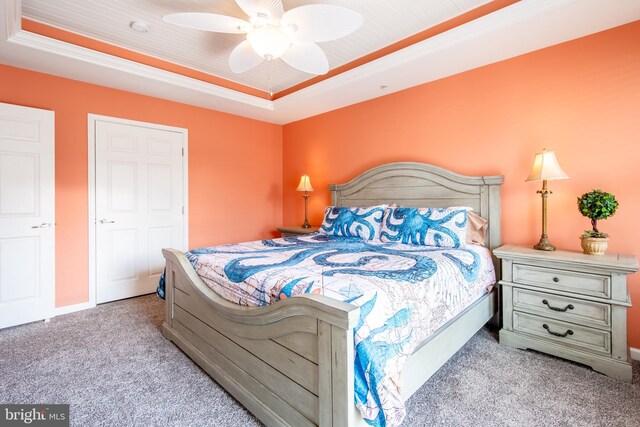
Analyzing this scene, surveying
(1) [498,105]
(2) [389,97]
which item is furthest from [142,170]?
(1) [498,105]

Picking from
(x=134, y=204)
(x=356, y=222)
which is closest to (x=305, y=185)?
(x=356, y=222)

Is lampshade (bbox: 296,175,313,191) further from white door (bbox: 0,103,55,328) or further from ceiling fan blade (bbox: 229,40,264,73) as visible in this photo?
white door (bbox: 0,103,55,328)

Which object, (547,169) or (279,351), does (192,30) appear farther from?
(547,169)

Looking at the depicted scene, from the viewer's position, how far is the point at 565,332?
7.15 feet

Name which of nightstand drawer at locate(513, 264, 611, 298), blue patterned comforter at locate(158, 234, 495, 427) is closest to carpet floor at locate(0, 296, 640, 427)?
blue patterned comforter at locate(158, 234, 495, 427)

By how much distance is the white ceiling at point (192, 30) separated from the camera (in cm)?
236

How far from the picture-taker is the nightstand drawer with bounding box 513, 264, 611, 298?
6.67ft

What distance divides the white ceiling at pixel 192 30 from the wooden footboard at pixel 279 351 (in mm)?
1964

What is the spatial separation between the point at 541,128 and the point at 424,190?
1.12 metres

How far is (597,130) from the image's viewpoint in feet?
7.82

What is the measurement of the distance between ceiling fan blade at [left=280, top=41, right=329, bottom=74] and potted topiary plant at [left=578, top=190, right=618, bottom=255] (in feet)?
7.17

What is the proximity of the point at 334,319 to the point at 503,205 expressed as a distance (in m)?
2.41

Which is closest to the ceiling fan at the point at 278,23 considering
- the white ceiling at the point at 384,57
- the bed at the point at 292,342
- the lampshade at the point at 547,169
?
the white ceiling at the point at 384,57

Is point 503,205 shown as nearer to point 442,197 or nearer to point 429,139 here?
point 442,197
